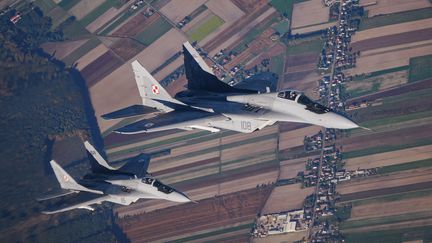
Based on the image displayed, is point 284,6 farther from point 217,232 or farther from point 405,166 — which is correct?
point 217,232

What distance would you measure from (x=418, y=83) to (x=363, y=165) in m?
15.3

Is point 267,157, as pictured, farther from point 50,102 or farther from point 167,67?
point 50,102

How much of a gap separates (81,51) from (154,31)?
422 inches

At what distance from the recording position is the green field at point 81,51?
121 metres

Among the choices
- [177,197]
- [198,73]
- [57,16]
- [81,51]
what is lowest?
[177,197]

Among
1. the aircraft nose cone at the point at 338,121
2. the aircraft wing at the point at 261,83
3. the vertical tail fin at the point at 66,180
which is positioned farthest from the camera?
the vertical tail fin at the point at 66,180

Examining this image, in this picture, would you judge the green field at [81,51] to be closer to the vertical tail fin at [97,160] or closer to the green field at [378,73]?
the vertical tail fin at [97,160]

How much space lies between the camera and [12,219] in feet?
319

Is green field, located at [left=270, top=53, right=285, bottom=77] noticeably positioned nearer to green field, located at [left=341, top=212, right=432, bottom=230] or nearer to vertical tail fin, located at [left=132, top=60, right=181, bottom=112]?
green field, located at [left=341, top=212, right=432, bottom=230]

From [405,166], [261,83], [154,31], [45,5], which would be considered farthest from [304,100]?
[45,5]

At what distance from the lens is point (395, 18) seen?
116 m

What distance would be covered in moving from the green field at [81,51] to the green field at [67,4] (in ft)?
27.1

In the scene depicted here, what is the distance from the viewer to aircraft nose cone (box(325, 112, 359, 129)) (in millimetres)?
74000

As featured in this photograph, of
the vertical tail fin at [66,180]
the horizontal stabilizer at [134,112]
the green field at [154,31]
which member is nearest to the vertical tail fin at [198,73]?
the horizontal stabilizer at [134,112]
